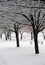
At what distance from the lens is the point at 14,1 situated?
8148mm

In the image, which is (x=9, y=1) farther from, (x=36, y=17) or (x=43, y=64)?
(x=36, y=17)

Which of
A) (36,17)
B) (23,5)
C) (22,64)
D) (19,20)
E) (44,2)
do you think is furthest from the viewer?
(19,20)

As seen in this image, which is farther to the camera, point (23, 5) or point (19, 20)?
point (19, 20)

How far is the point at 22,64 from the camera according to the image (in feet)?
30.4

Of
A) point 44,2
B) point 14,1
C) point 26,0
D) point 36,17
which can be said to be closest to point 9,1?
point 14,1

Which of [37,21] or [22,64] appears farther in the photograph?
[37,21]

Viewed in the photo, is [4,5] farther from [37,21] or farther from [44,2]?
[37,21]

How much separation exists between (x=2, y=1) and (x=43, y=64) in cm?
460

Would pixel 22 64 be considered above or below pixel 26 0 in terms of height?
below

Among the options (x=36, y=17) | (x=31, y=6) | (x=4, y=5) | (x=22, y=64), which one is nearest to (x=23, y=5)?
(x=31, y=6)

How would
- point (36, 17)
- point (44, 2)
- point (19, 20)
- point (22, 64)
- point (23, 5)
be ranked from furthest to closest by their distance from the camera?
point (19, 20)
point (36, 17)
point (22, 64)
point (23, 5)
point (44, 2)

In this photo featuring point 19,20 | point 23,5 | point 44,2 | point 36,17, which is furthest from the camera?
point 19,20

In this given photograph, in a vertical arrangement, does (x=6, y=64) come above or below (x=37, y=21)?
below

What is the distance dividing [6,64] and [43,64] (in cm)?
238
